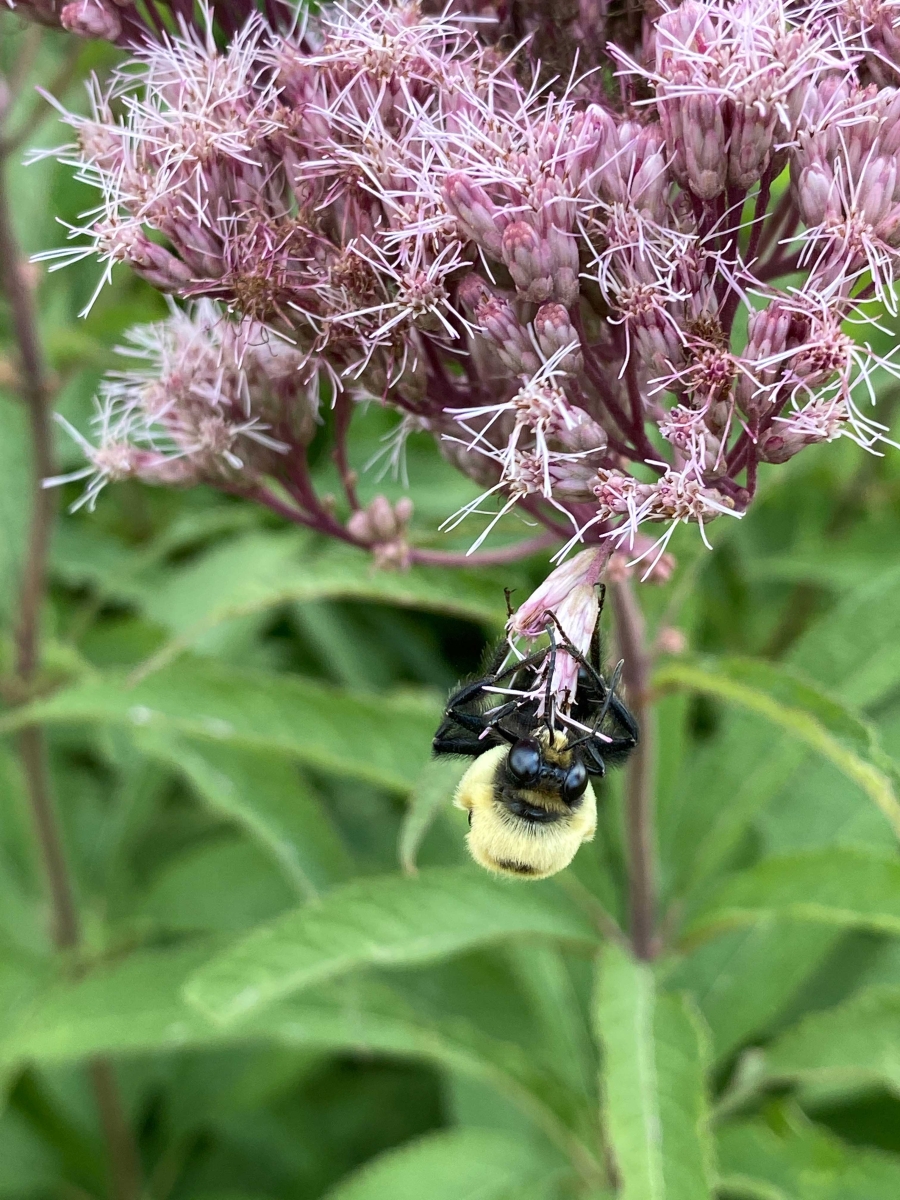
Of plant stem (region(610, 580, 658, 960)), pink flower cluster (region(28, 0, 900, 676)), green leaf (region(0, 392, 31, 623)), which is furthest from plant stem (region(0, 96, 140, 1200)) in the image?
plant stem (region(610, 580, 658, 960))

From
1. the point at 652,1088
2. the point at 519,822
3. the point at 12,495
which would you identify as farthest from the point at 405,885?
the point at 12,495

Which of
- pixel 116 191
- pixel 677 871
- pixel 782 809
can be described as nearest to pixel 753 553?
pixel 782 809

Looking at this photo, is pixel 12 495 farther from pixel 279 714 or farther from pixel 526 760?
pixel 526 760

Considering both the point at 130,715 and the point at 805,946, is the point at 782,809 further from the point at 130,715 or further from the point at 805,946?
the point at 130,715

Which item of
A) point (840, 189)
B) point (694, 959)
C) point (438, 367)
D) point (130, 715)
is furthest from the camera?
point (694, 959)

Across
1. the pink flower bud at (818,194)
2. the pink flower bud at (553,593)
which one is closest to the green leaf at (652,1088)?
the pink flower bud at (553,593)

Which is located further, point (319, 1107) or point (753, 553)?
point (753, 553)

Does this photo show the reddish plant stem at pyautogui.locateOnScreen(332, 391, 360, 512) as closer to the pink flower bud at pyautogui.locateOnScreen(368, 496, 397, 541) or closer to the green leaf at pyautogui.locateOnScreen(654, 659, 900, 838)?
the pink flower bud at pyautogui.locateOnScreen(368, 496, 397, 541)
